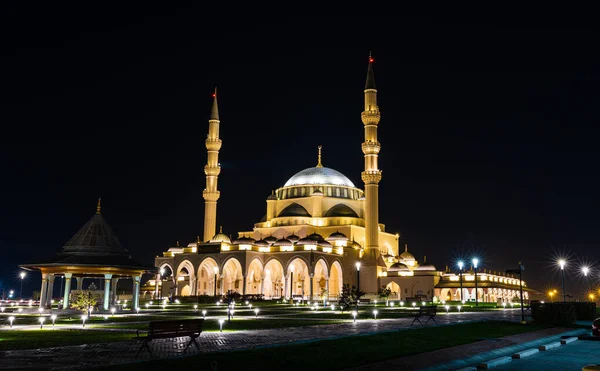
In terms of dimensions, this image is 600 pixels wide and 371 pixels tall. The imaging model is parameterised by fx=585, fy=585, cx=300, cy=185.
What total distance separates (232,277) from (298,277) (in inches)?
272

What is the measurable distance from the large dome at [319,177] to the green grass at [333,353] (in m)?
57.7

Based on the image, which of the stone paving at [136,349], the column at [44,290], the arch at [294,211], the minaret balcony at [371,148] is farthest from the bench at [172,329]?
the arch at [294,211]

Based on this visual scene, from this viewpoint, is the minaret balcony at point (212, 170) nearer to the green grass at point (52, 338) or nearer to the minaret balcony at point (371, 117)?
the minaret balcony at point (371, 117)

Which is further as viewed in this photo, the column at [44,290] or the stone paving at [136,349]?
the column at [44,290]

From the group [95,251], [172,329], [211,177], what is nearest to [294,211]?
[211,177]

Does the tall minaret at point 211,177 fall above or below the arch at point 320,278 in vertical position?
above

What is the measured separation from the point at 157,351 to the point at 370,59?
5674 centimetres

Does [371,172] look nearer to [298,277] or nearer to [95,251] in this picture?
[298,277]

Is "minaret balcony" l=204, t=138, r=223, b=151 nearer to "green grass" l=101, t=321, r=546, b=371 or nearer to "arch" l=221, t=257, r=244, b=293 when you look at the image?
"arch" l=221, t=257, r=244, b=293

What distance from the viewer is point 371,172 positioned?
60.7 metres

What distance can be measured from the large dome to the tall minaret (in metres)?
12.7

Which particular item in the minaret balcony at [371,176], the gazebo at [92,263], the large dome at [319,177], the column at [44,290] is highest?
the large dome at [319,177]

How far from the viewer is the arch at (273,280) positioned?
6025cm

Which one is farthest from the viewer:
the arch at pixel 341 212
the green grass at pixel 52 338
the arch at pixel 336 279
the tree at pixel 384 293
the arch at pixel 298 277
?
the arch at pixel 341 212
